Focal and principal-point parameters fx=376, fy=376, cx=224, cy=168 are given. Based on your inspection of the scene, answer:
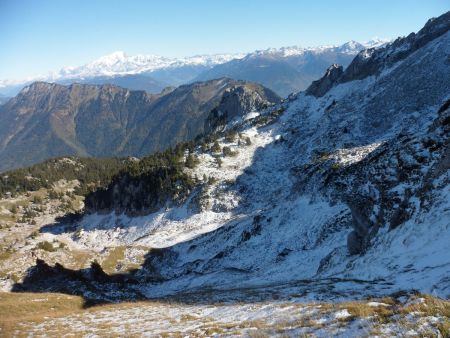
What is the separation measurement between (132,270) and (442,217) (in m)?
49.2

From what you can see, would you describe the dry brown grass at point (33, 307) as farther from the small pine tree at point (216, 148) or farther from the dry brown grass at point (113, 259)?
the small pine tree at point (216, 148)

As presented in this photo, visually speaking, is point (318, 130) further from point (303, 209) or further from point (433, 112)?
point (303, 209)

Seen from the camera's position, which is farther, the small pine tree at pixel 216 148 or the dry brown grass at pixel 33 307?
the small pine tree at pixel 216 148

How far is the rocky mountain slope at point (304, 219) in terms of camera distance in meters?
23.1

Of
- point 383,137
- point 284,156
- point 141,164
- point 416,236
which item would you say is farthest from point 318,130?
point 416,236

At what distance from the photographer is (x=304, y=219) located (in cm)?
5050

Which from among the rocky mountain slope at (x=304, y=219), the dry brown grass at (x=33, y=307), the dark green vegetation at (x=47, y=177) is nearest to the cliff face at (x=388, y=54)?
the rocky mountain slope at (x=304, y=219)

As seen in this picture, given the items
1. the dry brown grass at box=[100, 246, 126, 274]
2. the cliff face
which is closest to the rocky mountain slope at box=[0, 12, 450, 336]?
the dry brown grass at box=[100, 246, 126, 274]

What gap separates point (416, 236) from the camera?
24.7 metres

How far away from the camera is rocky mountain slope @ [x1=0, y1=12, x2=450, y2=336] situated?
23.1m

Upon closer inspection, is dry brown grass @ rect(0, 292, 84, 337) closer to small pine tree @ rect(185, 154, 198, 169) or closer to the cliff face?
small pine tree @ rect(185, 154, 198, 169)

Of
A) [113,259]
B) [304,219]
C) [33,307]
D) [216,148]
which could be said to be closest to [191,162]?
[216,148]

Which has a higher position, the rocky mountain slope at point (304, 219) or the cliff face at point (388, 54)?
the cliff face at point (388, 54)

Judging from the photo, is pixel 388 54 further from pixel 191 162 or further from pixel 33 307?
pixel 33 307
